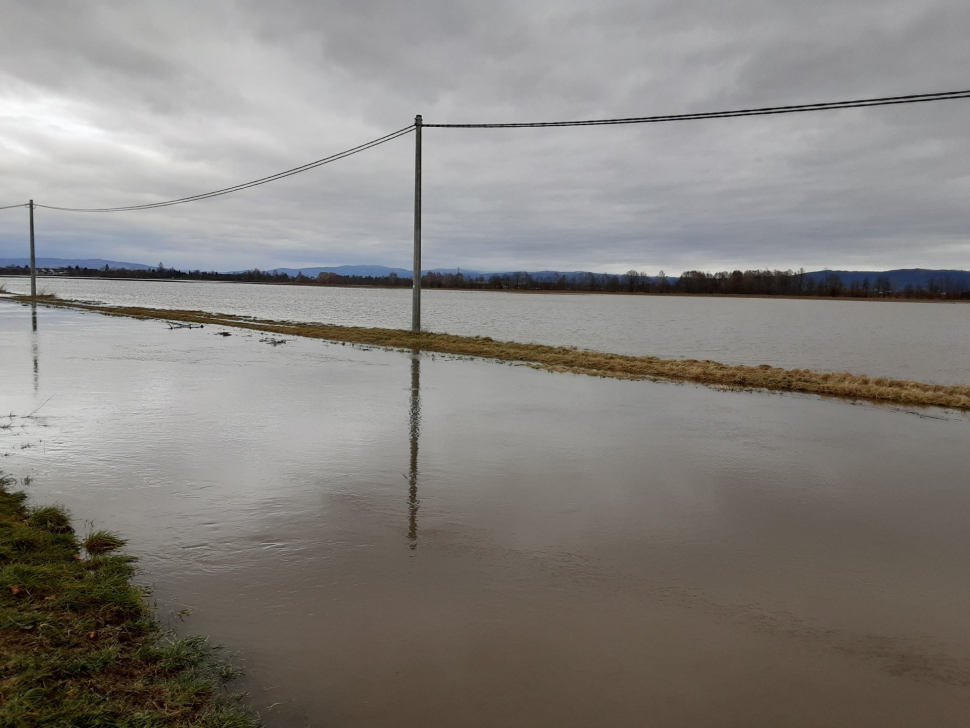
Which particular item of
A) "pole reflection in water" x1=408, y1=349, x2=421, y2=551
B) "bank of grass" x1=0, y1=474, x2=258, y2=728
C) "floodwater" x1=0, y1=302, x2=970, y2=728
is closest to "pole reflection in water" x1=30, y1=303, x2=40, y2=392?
"floodwater" x1=0, y1=302, x2=970, y2=728

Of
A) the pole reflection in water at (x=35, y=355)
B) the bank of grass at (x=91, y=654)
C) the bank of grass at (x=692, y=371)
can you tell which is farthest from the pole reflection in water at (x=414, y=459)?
the pole reflection in water at (x=35, y=355)

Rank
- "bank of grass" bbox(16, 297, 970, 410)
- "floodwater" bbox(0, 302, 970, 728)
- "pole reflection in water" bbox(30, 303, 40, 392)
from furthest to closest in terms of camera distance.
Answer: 1. "bank of grass" bbox(16, 297, 970, 410)
2. "pole reflection in water" bbox(30, 303, 40, 392)
3. "floodwater" bbox(0, 302, 970, 728)

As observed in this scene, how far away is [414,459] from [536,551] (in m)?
3.14

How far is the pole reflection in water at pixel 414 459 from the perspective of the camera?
595 centimetres

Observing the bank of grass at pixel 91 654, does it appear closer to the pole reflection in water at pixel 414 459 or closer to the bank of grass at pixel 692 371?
the pole reflection in water at pixel 414 459

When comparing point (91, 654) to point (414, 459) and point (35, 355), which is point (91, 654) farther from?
point (35, 355)

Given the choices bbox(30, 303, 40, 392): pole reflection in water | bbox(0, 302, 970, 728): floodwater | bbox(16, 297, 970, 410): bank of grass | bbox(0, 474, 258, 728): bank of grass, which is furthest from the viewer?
bbox(16, 297, 970, 410): bank of grass

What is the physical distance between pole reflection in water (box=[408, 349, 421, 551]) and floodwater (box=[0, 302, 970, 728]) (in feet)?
0.17

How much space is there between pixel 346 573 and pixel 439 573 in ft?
2.53

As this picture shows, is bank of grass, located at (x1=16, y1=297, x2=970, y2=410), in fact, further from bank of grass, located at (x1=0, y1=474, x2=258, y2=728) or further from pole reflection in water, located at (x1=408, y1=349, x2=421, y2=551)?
bank of grass, located at (x1=0, y1=474, x2=258, y2=728)

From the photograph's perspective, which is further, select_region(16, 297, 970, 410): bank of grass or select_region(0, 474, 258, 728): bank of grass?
select_region(16, 297, 970, 410): bank of grass

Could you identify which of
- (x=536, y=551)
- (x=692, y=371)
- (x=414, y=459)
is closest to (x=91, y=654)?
(x=536, y=551)

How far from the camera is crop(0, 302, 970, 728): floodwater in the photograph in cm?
373

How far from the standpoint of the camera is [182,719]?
10.5 ft
